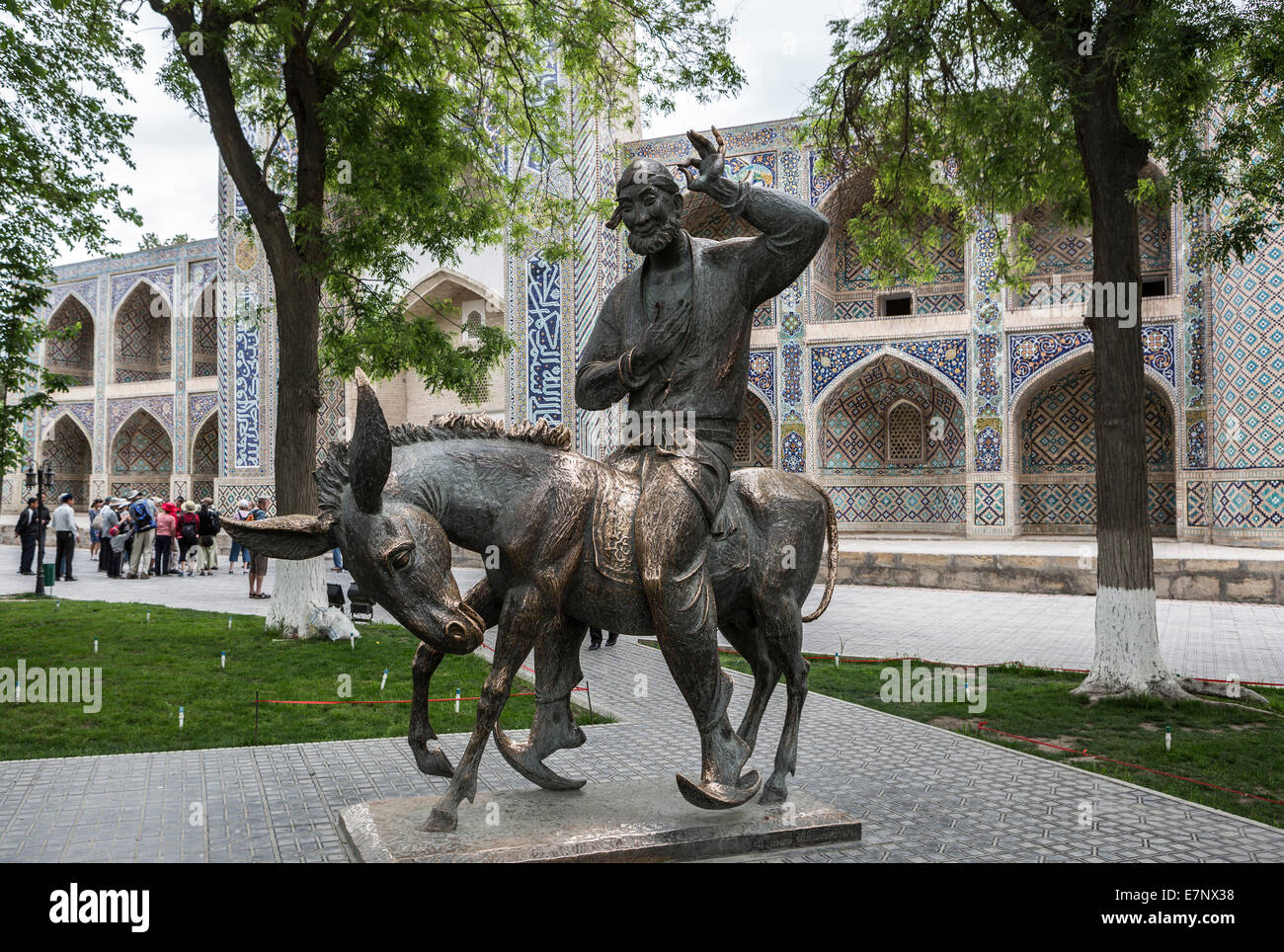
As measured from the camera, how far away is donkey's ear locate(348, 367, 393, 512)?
270 cm

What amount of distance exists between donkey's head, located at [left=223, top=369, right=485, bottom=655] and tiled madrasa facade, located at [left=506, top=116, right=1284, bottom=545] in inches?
492

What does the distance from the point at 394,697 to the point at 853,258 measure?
16.7 metres

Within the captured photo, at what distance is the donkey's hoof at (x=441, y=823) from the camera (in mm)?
3152

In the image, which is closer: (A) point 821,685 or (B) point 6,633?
(A) point 821,685

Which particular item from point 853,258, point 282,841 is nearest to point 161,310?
point 853,258

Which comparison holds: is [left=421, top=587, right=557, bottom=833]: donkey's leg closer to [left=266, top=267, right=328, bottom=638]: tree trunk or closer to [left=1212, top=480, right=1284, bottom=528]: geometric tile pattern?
[left=266, top=267, right=328, bottom=638]: tree trunk

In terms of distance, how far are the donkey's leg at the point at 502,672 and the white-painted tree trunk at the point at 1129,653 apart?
17.3ft

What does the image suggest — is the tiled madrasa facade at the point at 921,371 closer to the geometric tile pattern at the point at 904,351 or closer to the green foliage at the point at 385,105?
the geometric tile pattern at the point at 904,351

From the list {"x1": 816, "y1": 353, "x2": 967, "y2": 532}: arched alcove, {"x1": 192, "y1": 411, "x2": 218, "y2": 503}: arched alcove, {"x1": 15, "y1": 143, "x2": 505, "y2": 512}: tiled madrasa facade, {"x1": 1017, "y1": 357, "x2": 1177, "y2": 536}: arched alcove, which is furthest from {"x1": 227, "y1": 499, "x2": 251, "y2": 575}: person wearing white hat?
{"x1": 1017, "y1": 357, "x2": 1177, "y2": 536}: arched alcove

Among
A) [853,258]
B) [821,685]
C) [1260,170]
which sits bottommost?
[821,685]

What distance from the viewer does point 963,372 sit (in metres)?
18.1
